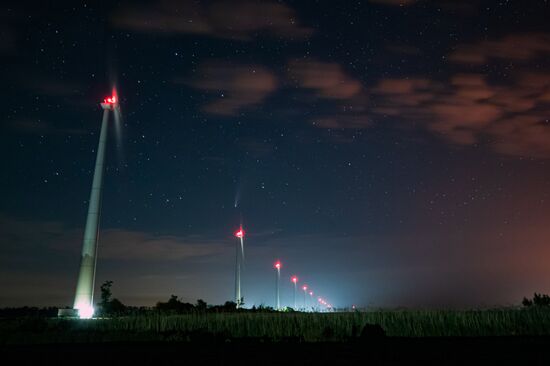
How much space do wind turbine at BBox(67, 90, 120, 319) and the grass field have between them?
11109mm

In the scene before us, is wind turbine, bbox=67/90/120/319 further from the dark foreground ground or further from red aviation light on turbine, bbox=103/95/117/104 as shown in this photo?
the dark foreground ground

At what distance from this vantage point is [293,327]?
32.6 meters

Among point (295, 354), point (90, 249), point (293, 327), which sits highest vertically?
point (90, 249)

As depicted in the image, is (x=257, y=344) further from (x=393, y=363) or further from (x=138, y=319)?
(x=138, y=319)

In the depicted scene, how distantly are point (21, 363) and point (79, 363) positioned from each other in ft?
6.75

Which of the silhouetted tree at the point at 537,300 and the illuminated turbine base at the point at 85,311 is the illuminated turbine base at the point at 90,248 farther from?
the silhouetted tree at the point at 537,300

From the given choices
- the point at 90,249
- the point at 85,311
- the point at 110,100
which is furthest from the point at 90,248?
the point at 110,100

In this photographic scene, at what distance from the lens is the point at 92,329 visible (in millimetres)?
34750

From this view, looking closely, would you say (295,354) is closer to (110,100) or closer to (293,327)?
(293,327)

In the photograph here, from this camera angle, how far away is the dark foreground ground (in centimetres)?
1842

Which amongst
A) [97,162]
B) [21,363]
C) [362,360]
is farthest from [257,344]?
[97,162]

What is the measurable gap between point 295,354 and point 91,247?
3413 centimetres

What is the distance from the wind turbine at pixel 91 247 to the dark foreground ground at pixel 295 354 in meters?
22.3

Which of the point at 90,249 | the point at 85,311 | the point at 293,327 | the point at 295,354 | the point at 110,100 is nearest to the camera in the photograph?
the point at 295,354
